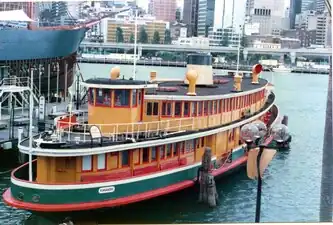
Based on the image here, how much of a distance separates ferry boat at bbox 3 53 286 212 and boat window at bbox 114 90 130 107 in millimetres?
17

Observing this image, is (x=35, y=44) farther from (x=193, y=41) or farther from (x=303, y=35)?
(x=303, y=35)

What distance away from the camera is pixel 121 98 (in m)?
10.3

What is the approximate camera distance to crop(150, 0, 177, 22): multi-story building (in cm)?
8005

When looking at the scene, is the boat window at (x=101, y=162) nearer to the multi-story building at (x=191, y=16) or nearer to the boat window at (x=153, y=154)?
the boat window at (x=153, y=154)

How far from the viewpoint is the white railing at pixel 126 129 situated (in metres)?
9.70

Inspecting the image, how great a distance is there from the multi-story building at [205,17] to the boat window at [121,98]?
2969 inches

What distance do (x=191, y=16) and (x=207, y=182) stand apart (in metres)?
79.5

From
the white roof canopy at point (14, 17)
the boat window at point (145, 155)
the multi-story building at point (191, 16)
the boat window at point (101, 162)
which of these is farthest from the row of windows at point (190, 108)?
the multi-story building at point (191, 16)

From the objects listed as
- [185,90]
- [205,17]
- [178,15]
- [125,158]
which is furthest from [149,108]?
[178,15]

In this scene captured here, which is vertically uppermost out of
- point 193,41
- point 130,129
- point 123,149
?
point 193,41

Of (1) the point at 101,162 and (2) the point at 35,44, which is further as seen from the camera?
(2) the point at 35,44

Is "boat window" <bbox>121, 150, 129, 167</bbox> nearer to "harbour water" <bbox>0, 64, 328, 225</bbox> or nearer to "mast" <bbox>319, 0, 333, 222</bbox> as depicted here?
"harbour water" <bbox>0, 64, 328, 225</bbox>

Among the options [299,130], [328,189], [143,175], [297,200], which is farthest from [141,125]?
[299,130]

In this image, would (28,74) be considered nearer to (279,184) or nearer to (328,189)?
(279,184)
